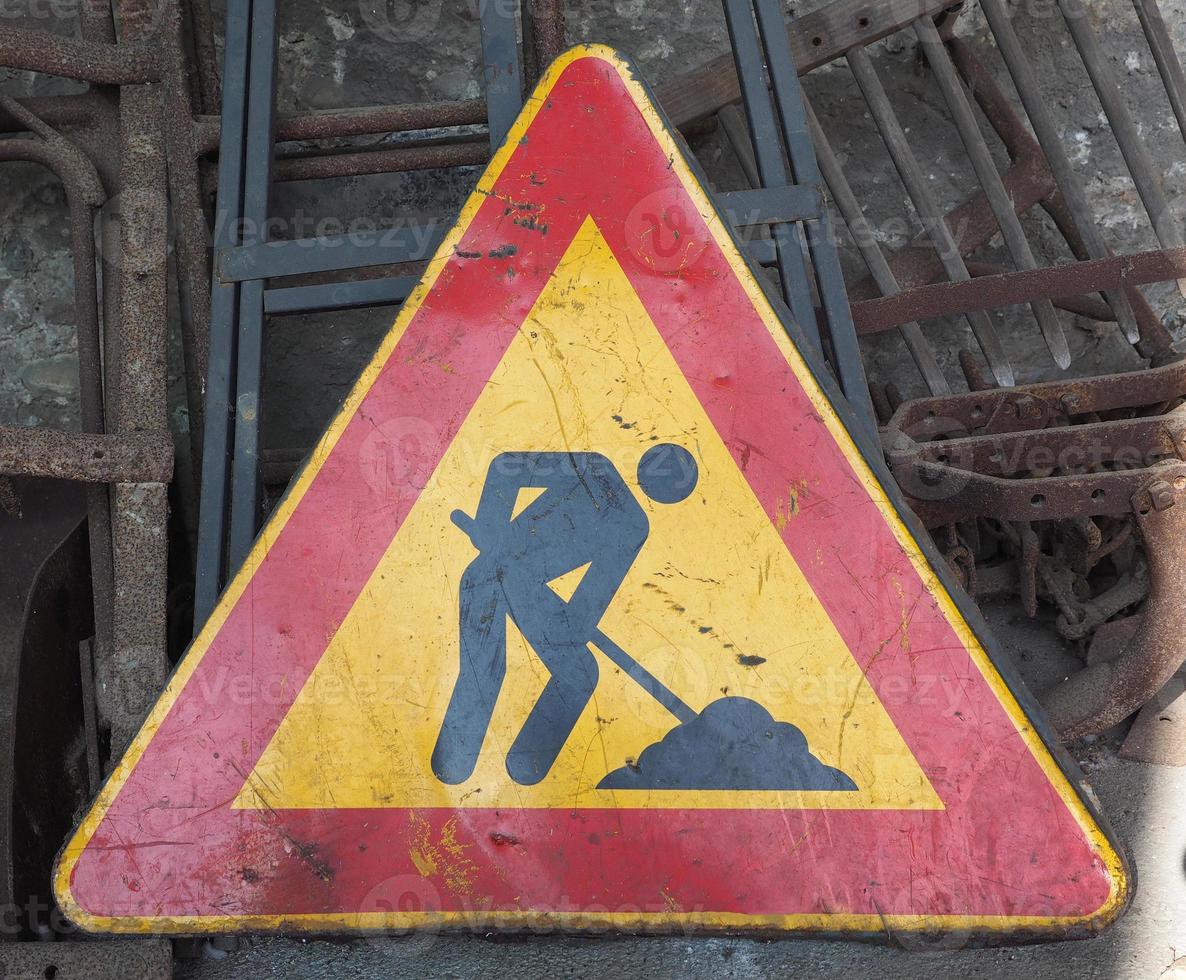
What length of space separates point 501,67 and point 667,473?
0.62 m

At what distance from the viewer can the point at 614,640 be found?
107cm

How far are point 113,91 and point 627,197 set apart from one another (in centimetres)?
113

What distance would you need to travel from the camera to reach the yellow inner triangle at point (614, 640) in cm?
105

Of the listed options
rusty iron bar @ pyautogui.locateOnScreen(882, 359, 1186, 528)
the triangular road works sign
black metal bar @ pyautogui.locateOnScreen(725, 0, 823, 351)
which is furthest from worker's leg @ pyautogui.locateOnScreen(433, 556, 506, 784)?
rusty iron bar @ pyautogui.locateOnScreen(882, 359, 1186, 528)

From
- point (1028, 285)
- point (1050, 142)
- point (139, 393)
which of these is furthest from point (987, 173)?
point (139, 393)

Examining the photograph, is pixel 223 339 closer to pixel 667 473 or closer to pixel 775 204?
pixel 667 473

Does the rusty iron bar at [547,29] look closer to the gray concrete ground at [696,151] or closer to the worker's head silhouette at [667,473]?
the gray concrete ground at [696,151]

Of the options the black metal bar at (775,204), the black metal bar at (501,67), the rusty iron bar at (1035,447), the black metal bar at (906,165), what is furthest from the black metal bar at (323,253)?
the black metal bar at (906,165)

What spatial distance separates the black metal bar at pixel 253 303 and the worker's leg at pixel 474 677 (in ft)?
1.10

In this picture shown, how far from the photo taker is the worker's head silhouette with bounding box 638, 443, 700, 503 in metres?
1.08

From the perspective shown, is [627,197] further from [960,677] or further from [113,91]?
[113,91]

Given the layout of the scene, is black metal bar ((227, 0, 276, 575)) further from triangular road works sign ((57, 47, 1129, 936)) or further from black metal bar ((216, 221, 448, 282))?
triangular road works sign ((57, 47, 1129, 936))

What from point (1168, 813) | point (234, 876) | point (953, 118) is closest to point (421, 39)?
point (953, 118)

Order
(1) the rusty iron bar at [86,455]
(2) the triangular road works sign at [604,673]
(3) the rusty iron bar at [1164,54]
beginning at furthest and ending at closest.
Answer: (3) the rusty iron bar at [1164,54] → (1) the rusty iron bar at [86,455] → (2) the triangular road works sign at [604,673]
